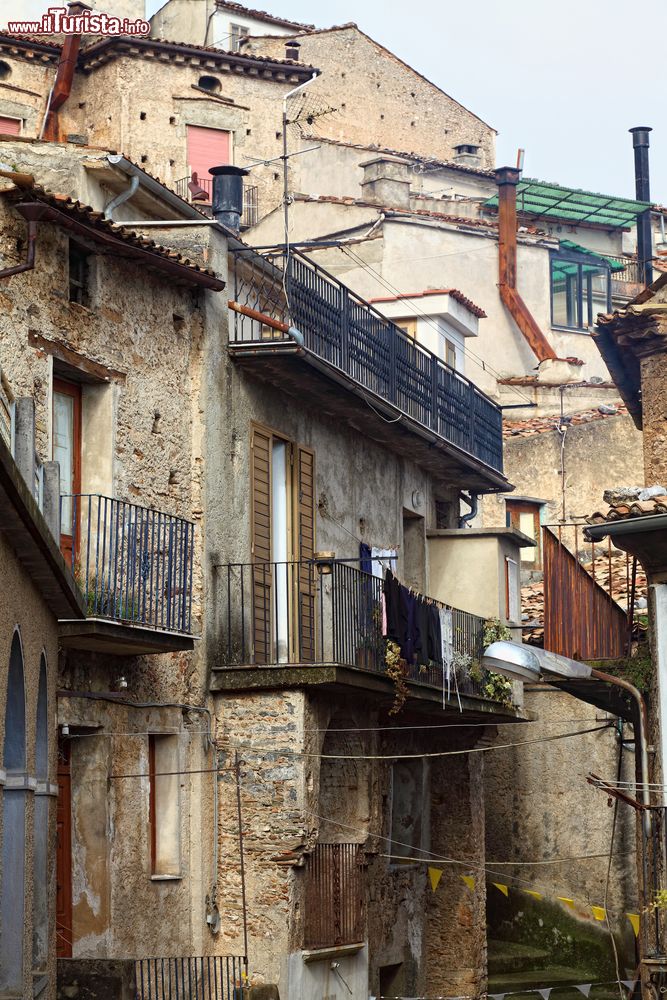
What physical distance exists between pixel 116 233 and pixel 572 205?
3619 centimetres

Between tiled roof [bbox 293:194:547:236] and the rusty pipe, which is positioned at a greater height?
tiled roof [bbox 293:194:547:236]

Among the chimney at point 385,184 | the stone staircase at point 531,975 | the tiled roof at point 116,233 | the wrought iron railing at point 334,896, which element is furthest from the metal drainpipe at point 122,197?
the chimney at point 385,184

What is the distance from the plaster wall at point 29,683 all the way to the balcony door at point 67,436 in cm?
218

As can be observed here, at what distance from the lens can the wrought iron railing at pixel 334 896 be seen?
740 inches

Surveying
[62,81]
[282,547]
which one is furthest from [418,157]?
[282,547]

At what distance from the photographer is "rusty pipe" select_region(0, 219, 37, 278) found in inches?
611

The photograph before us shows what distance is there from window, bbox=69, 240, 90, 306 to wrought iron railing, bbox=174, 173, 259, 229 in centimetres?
1416

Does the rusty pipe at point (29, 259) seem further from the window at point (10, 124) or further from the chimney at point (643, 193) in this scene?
the chimney at point (643, 193)

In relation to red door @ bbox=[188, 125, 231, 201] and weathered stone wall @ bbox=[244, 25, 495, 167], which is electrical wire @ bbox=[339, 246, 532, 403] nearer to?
red door @ bbox=[188, 125, 231, 201]

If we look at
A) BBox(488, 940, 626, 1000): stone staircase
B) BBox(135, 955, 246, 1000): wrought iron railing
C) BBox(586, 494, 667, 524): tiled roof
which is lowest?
BBox(488, 940, 626, 1000): stone staircase

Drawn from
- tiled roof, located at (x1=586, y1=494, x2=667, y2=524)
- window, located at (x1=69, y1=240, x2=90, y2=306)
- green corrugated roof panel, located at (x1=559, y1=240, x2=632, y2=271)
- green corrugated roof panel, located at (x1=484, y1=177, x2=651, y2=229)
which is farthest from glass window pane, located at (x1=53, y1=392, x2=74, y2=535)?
green corrugated roof panel, located at (x1=484, y1=177, x2=651, y2=229)

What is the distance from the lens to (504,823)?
28594 millimetres

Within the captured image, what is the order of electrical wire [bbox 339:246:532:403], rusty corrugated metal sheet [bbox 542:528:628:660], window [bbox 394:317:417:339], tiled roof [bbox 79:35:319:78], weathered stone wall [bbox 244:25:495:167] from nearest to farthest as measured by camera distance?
rusty corrugated metal sheet [bbox 542:528:628:660] → window [bbox 394:317:417:339] → electrical wire [bbox 339:246:532:403] → tiled roof [bbox 79:35:319:78] → weathered stone wall [bbox 244:25:495:167]

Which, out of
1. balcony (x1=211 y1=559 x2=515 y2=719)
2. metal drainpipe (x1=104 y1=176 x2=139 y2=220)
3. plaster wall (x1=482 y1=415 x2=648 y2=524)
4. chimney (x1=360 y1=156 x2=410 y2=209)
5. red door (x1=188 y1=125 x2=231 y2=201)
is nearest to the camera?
metal drainpipe (x1=104 y1=176 x2=139 y2=220)
